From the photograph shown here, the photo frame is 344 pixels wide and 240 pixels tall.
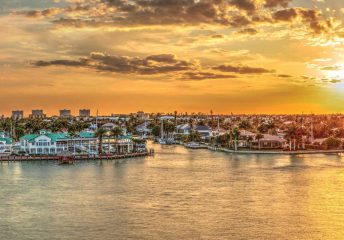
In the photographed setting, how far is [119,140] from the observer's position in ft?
233

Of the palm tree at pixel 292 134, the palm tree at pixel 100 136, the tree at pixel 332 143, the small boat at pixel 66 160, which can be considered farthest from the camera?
the tree at pixel 332 143

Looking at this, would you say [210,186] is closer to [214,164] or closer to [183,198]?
[183,198]

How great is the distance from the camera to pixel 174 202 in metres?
31.2

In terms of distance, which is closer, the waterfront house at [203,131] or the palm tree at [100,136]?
the palm tree at [100,136]

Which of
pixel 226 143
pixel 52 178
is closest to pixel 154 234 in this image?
pixel 52 178

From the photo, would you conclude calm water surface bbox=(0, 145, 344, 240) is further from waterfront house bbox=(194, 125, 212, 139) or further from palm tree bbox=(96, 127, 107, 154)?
waterfront house bbox=(194, 125, 212, 139)

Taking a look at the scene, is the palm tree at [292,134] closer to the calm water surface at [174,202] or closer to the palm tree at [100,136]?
the calm water surface at [174,202]

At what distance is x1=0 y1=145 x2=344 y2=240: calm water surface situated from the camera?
24.7 m

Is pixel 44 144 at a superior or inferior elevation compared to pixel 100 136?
inferior

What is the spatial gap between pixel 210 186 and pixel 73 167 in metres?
20.3

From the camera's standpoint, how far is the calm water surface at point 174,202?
24719 millimetres

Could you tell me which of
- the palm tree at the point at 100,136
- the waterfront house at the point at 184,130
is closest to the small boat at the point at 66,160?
the palm tree at the point at 100,136

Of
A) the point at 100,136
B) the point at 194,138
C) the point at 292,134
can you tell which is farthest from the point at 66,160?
the point at 194,138

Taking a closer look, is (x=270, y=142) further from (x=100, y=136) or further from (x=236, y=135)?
(x=100, y=136)
